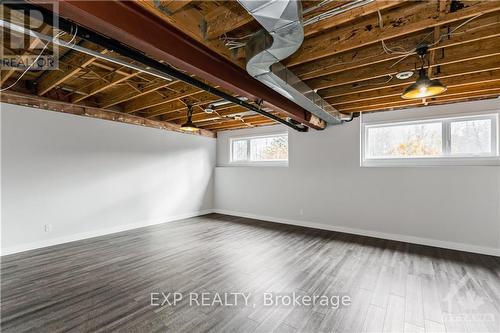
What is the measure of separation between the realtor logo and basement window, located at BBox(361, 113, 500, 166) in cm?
525

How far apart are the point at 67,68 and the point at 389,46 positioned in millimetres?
4272

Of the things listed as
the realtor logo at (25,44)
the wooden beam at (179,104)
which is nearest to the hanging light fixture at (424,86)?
the wooden beam at (179,104)

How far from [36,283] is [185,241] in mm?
2034

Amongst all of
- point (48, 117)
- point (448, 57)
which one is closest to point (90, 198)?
point (48, 117)

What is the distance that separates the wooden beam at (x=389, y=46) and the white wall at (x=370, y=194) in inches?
89.0

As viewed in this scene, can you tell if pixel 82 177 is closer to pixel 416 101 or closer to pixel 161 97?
pixel 161 97

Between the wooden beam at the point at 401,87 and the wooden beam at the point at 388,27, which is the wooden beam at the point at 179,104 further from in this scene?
the wooden beam at the point at 401,87

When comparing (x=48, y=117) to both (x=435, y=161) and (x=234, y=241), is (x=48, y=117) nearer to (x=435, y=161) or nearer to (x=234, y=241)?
(x=234, y=241)

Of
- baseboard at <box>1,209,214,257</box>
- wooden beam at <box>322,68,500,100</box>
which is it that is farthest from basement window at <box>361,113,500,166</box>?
baseboard at <box>1,209,214,257</box>

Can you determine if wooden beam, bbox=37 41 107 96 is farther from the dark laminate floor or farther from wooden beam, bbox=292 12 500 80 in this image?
the dark laminate floor

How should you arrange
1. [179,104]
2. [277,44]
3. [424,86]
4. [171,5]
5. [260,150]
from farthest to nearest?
[260,150]
[179,104]
[424,86]
[277,44]
[171,5]

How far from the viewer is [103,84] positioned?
12.0ft

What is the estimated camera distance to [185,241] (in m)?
4.17

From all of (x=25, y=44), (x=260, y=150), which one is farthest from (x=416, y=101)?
(x=25, y=44)
